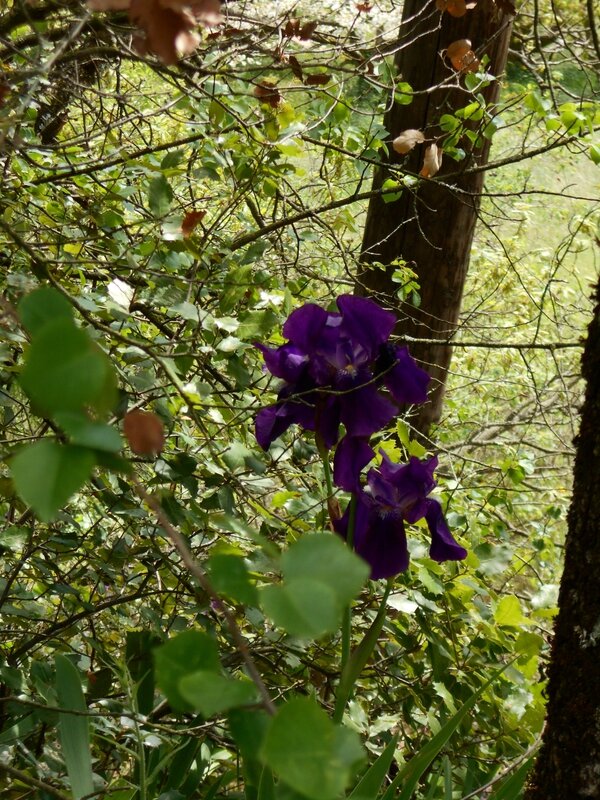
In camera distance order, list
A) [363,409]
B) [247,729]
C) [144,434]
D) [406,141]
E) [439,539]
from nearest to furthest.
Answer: [247,729] < [144,434] < [363,409] < [439,539] < [406,141]

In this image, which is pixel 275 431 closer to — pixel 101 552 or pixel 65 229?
pixel 101 552

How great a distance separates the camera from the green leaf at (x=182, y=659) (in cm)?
55

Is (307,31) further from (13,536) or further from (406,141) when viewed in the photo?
(13,536)

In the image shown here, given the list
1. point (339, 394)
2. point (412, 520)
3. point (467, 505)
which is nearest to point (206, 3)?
point (339, 394)

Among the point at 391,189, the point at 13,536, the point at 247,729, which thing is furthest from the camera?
the point at 391,189

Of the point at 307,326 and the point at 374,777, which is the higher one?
the point at 307,326

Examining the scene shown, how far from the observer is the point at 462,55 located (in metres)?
2.27

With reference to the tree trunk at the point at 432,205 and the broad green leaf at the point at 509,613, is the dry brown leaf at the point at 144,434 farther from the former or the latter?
the tree trunk at the point at 432,205

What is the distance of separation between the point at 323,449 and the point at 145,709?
0.82m

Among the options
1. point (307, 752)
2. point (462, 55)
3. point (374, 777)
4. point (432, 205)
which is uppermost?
point (432, 205)

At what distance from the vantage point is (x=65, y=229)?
203cm

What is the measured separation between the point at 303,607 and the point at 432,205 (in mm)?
2667

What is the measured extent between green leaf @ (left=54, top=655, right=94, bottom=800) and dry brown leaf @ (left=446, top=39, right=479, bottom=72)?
167 cm

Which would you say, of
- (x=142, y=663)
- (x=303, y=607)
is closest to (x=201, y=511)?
(x=142, y=663)
